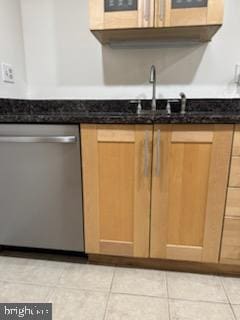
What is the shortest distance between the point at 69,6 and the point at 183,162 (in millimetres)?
1343

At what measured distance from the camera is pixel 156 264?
1336 millimetres

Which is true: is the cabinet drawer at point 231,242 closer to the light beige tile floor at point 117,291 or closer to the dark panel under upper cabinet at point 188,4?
the light beige tile floor at point 117,291

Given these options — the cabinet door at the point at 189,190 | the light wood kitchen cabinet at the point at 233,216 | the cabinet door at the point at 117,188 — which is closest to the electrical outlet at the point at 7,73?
the cabinet door at the point at 117,188

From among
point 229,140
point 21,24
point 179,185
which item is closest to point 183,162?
point 179,185

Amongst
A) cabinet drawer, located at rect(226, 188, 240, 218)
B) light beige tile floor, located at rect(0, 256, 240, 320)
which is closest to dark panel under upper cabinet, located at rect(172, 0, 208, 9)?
cabinet drawer, located at rect(226, 188, 240, 218)

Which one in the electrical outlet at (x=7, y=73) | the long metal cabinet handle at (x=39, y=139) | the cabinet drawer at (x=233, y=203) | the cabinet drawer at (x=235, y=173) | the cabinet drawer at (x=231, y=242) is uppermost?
the electrical outlet at (x=7, y=73)

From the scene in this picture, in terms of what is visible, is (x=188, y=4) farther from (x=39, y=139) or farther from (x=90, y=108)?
(x=39, y=139)

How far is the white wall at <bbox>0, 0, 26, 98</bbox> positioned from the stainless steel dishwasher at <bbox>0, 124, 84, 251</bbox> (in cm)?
54

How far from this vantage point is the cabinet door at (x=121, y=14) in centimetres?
128

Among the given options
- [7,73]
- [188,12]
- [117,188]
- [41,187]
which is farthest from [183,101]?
[7,73]

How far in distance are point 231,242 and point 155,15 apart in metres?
1.24

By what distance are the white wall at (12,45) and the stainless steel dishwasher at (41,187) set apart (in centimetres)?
54

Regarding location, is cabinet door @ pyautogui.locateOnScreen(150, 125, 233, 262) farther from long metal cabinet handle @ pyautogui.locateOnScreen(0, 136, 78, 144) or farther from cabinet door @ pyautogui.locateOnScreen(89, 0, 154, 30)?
cabinet door @ pyautogui.locateOnScreen(89, 0, 154, 30)

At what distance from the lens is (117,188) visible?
1.21 m
